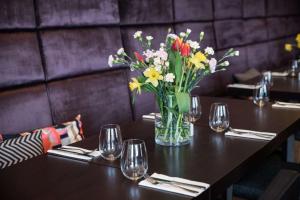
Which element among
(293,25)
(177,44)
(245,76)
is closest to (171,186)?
(177,44)

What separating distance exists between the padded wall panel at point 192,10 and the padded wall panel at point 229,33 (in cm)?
21

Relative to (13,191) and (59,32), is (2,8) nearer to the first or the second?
A: (59,32)

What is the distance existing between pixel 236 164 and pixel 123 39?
1612mm

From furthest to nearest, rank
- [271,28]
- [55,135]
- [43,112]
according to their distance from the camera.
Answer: [271,28] → [43,112] → [55,135]

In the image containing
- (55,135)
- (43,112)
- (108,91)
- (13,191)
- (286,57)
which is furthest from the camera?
(286,57)

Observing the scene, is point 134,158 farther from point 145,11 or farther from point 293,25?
point 293,25

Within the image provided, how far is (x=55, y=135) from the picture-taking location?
1999 millimetres

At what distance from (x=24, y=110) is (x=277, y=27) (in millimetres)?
4357

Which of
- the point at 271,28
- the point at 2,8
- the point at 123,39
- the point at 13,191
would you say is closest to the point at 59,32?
the point at 2,8

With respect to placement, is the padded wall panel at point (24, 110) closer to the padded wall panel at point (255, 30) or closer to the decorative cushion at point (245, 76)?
the decorative cushion at point (245, 76)

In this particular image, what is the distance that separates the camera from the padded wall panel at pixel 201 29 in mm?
3518

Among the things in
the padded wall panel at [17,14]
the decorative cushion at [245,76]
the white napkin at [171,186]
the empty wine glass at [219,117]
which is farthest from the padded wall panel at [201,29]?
the white napkin at [171,186]

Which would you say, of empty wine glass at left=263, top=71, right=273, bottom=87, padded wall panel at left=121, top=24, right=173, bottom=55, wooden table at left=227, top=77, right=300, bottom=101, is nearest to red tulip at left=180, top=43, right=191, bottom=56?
empty wine glass at left=263, top=71, right=273, bottom=87

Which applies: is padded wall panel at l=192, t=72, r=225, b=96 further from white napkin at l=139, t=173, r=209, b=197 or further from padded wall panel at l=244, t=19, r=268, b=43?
white napkin at l=139, t=173, r=209, b=197
